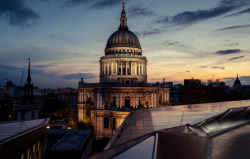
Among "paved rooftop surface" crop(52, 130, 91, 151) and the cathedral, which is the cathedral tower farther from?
"paved rooftop surface" crop(52, 130, 91, 151)

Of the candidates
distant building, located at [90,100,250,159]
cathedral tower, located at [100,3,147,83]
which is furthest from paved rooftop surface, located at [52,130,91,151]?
cathedral tower, located at [100,3,147,83]

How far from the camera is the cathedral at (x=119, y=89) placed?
47.9 metres

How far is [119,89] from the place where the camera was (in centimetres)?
4853

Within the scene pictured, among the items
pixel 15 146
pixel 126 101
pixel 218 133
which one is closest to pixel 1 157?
pixel 15 146

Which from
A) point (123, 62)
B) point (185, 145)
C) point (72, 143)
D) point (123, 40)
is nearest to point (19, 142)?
point (185, 145)

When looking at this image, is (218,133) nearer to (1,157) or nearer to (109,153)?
(109,153)

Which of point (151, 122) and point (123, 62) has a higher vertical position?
point (123, 62)

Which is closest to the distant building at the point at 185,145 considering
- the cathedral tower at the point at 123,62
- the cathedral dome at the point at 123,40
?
the cathedral tower at the point at 123,62

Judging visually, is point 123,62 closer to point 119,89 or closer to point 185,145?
point 119,89

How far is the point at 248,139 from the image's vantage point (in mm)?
8352

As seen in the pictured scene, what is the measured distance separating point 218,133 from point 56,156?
76.3 ft

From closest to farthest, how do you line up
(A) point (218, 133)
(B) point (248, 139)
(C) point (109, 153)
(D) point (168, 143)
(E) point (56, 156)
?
(C) point (109, 153) → (D) point (168, 143) → (B) point (248, 139) → (A) point (218, 133) → (E) point (56, 156)

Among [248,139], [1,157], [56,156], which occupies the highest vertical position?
[248,139]

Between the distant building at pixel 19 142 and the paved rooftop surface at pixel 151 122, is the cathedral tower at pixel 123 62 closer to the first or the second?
the paved rooftop surface at pixel 151 122
